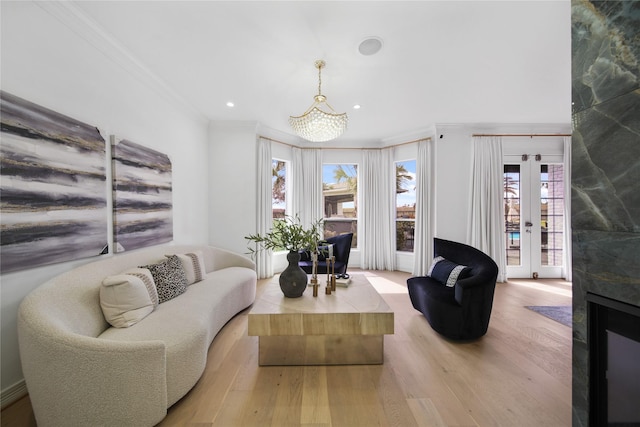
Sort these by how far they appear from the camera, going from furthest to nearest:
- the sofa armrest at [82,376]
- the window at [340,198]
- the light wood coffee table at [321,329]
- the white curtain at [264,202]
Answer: the window at [340,198], the white curtain at [264,202], the light wood coffee table at [321,329], the sofa armrest at [82,376]

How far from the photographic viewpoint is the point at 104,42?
2082 mm

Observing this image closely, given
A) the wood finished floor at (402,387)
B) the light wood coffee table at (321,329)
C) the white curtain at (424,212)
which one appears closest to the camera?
the wood finished floor at (402,387)

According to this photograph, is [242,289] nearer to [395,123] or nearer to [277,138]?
[277,138]

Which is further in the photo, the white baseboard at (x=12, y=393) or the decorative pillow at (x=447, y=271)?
the decorative pillow at (x=447, y=271)

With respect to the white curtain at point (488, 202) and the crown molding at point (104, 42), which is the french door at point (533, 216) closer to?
the white curtain at point (488, 202)

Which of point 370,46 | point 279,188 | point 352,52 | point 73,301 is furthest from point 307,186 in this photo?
point 73,301

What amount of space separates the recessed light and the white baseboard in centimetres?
357

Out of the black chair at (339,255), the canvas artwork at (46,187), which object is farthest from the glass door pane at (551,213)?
the canvas artwork at (46,187)

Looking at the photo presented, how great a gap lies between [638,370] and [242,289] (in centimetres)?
301

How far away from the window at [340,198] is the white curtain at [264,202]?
126cm

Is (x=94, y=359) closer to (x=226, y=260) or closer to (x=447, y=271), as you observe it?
(x=226, y=260)

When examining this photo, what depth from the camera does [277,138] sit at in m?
4.64

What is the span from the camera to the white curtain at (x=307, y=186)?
4859mm

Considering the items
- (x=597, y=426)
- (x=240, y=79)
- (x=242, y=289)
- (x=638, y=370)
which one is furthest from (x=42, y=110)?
(x=597, y=426)
